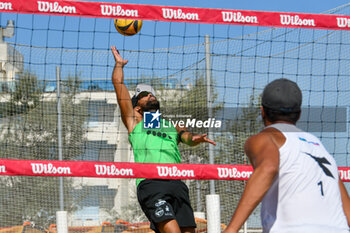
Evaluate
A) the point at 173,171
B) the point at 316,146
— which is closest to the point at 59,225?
the point at 173,171

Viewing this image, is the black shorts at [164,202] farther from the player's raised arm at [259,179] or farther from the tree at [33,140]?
the tree at [33,140]

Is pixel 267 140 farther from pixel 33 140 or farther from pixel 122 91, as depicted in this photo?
pixel 33 140

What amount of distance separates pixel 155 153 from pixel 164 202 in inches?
24.1

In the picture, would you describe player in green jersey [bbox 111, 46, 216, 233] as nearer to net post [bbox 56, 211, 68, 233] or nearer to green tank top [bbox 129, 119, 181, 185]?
green tank top [bbox 129, 119, 181, 185]

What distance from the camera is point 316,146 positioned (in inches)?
105

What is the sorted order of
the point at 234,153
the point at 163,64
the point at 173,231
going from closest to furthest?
1. the point at 173,231
2. the point at 163,64
3. the point at 234,153

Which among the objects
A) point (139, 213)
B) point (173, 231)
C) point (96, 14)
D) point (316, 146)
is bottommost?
point (139, 213)

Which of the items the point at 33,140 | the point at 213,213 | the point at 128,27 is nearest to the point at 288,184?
the point at 128,27

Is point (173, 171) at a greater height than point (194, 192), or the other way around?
point (173, 171)

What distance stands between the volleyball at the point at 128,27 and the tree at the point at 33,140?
270 inches

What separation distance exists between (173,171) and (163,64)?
4.96 meters

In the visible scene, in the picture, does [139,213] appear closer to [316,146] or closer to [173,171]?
[173,171]

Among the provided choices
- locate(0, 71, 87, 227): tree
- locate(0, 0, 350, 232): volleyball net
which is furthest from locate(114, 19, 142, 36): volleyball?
locate(0, 71, 87, 227): tree

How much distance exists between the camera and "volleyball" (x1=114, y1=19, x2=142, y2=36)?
621 cm
